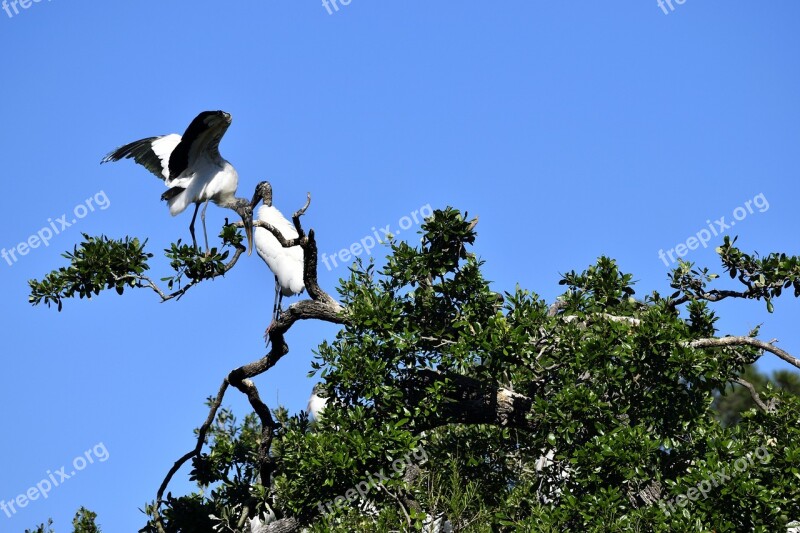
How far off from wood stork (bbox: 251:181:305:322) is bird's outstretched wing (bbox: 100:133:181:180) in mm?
1055

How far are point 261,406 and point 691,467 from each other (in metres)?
3.77

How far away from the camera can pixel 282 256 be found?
10875 mm

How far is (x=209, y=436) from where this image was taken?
10.7 m

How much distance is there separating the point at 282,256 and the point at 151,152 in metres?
1.97

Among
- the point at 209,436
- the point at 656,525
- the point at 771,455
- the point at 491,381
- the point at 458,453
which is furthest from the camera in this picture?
the point at 209,436

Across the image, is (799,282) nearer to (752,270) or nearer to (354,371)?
(752,270)

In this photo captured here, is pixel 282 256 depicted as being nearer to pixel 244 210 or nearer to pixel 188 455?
pixel 244 210

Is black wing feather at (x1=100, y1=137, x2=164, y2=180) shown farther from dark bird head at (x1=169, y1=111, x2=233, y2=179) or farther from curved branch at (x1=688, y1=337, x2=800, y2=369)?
curved branch at (x1=688, y1=337, x2=800, y2=369)

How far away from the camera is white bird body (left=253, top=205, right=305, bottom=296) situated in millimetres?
10586

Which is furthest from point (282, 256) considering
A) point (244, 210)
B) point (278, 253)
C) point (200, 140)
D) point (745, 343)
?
point (745, 343)

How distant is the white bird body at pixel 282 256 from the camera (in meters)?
10.6

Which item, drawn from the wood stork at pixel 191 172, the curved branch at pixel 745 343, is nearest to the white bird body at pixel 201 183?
the wood stork at pixel 191 172

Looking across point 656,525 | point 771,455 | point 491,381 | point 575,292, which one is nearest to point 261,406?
point 491,381

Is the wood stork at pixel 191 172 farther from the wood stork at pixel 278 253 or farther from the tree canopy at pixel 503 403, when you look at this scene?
the tree canopy at pixel 503 403
